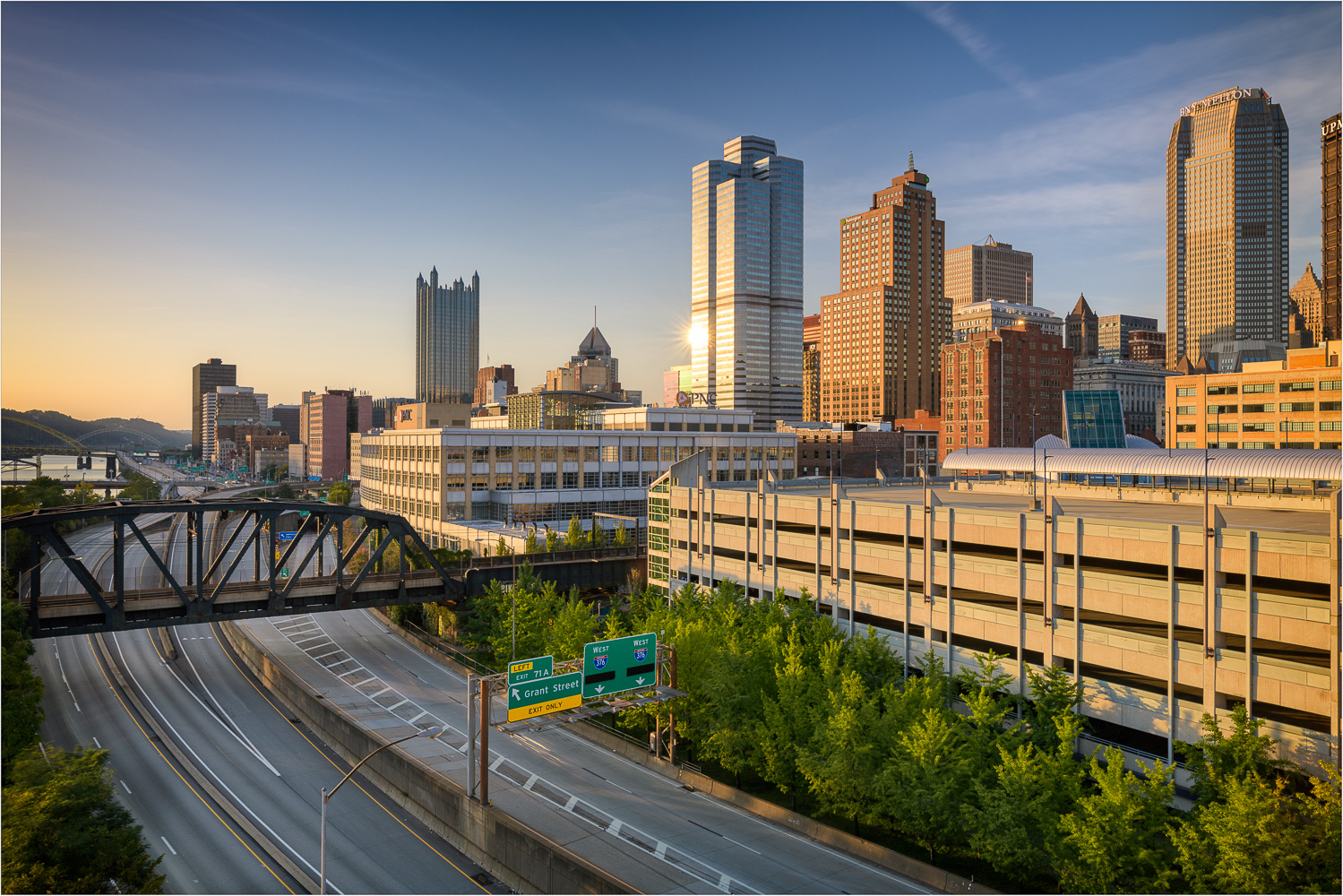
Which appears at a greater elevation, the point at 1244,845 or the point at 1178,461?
the point at 1178,461

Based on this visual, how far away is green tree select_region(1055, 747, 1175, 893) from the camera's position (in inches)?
1121

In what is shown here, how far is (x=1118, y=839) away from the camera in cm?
2862

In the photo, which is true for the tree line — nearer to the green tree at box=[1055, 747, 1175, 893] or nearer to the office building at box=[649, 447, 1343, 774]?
the green tree at box=[1055, 747, 1175, 893]

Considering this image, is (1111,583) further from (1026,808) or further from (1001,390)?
(1001,390)

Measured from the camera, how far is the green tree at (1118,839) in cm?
2848

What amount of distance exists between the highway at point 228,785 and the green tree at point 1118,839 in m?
23.5

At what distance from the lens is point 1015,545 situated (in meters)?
42.4

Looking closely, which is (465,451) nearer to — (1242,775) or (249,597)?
(249,597)

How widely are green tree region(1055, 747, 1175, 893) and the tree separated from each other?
3412 centimetres

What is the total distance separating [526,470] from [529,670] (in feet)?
236

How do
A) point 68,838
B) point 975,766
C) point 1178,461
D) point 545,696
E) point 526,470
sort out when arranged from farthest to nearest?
1. point 526,470
2. point 1178,461
3. point 545,696
4. point 975,766
5. point 68,838

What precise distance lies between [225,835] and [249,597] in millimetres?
23239

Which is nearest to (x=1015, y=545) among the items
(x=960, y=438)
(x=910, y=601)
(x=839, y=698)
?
(x=910, y=601)

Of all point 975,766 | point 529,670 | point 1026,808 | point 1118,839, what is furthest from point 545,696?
point 1118,839
